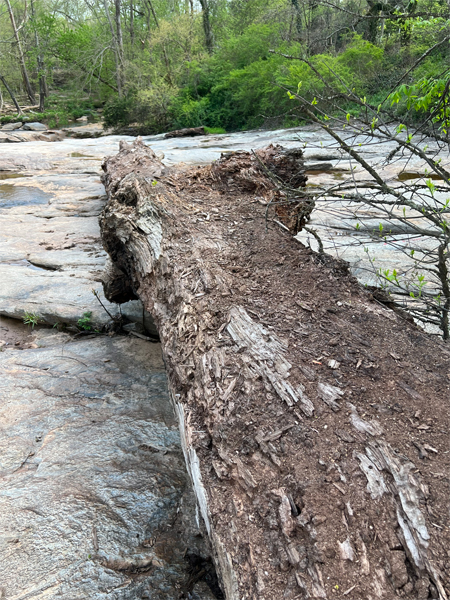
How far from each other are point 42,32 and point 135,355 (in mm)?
28177

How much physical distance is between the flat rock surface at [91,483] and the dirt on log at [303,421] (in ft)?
1.62

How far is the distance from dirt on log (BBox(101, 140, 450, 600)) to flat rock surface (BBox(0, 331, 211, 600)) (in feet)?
1.62

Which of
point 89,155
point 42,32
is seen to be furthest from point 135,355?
point 42,32

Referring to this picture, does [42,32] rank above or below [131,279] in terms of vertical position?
above

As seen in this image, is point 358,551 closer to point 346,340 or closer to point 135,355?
point 346,340

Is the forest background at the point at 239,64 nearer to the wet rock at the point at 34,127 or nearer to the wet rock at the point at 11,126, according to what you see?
the wet rock at the point at 11,126

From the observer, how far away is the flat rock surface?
1693mm

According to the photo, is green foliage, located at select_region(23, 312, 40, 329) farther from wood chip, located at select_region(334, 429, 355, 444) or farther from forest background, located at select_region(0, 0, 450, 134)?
forest background, located at select_region(0, 0, 450, 134)

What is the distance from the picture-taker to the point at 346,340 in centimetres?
190

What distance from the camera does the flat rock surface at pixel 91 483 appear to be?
169 centimetres

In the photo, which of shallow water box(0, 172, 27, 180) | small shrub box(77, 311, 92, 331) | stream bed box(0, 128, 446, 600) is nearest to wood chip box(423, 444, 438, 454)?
stream bed box(0, 128, 446, 600)

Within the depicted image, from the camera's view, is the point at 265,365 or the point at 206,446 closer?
the point at 206,446

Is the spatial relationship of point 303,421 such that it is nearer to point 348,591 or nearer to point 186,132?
point 348,591

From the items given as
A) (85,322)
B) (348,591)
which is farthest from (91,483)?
(85,322)
